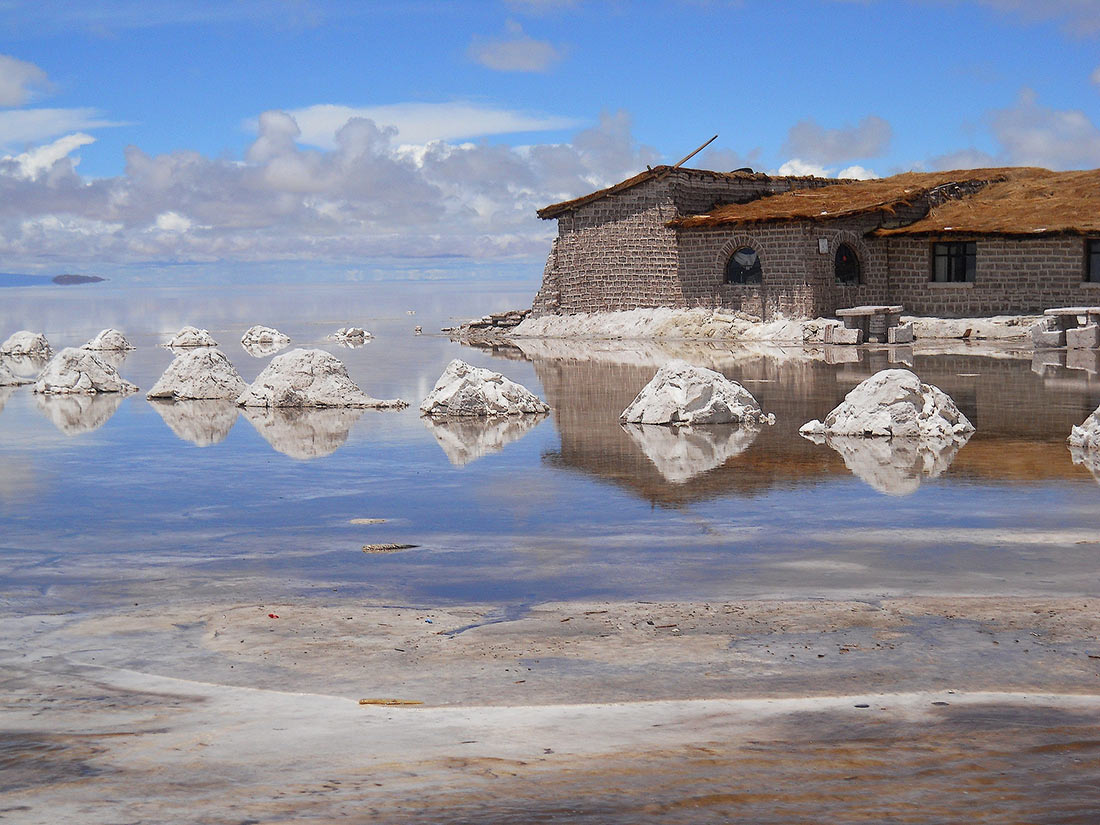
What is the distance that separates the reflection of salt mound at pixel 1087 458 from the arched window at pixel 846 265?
1036 inches

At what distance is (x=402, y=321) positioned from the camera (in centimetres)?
5453

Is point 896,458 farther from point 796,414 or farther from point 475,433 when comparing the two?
point 475,433

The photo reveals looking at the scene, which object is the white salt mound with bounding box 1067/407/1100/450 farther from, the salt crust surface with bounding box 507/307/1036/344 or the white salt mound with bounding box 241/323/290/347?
the white salt mound with bounding box 241/323/290/347

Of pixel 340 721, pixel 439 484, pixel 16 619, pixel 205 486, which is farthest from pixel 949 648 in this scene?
pixel 205 486

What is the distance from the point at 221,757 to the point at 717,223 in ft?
111

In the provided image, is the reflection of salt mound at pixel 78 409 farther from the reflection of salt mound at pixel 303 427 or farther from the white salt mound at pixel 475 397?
the white salt mound at pixel 475 397

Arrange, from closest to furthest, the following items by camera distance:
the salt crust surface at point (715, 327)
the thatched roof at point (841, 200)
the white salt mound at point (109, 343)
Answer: the white salt mound at point (109, 343) < the salt crust surface at point (715, 327) < the thatched roof at point (841, 200)

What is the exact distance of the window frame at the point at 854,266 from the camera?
121 feet

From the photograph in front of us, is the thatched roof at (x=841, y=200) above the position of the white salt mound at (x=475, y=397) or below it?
above

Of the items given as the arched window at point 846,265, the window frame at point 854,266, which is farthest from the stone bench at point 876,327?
the arched window at point 846,265

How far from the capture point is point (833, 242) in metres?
36.2

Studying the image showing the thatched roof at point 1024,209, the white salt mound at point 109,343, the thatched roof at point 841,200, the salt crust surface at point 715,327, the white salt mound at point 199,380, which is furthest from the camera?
the thatched roof at point 841,200

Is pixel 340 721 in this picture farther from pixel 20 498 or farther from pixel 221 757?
pixel 20 498

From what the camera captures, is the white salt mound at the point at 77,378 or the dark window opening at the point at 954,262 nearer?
the white salt mound at the point at 77,378
